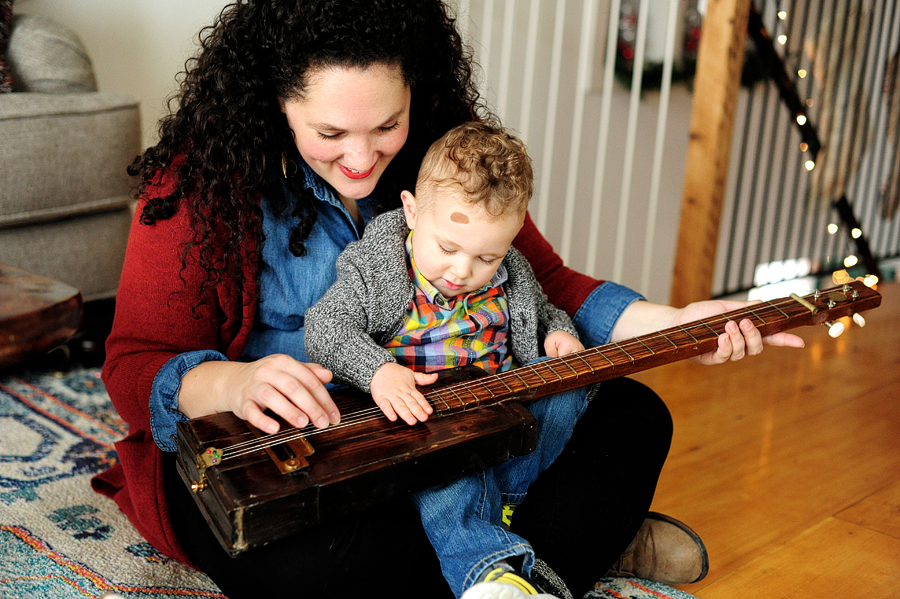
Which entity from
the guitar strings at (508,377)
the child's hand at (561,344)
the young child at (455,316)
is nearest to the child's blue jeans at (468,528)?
the young child at (455,316)

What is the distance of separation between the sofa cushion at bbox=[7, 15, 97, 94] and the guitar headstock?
1825 millimetres

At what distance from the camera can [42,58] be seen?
77.9 inches

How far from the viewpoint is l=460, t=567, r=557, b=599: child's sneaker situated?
2.66 ft

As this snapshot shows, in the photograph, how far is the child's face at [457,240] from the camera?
1.05 meters

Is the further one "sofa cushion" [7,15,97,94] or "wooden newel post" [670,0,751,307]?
"wooden newel post" [670,0,751,307]

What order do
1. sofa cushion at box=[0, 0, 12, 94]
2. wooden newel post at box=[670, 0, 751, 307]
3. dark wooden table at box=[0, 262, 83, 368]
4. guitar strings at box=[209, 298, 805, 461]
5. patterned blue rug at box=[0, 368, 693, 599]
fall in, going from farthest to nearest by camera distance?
wooden newel post at box=[670, 0, 751, 307] → sofa cushion at box=[0, 0, 12, 94] → patterned blue rug at box=[0, 368, 693, 599] → guitar strings at box=[209, 298, 805, 461] → dark wooden table at box=[0, 262, 83, 368]

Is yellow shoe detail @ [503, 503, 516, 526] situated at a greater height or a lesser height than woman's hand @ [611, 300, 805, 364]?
lesser

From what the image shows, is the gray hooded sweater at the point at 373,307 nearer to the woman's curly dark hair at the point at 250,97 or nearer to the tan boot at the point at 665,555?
the woman's curly dark hair at the point at 250,97

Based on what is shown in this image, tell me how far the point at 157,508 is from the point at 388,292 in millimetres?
434

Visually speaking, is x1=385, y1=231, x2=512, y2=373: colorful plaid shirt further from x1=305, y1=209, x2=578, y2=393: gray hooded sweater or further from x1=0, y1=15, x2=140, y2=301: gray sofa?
x1=0, y1=15, x2=140, y2=301: gray sofa

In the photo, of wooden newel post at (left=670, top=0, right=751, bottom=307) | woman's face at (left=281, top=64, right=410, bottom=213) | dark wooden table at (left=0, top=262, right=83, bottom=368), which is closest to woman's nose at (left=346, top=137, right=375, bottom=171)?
woman's face at (left=281, top=64, right=410, bottom=213)

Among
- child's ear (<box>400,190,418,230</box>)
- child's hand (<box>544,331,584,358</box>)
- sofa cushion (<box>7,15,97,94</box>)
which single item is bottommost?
child's hand (<box>544,331,584,358</box>)

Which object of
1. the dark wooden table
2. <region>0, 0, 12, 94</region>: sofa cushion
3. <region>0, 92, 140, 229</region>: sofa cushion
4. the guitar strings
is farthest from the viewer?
<region>0, 0, 12, 94</region>: sofa cushion

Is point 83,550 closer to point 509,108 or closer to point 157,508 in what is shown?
point 157,508
